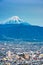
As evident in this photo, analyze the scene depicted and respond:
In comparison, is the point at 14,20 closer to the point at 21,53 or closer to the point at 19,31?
the point at 19,31

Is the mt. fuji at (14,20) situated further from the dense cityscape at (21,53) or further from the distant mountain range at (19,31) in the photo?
the dense cityscape at (21,53)

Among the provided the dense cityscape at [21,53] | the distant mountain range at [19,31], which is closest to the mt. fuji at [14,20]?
the distant mountain range at [19,31]

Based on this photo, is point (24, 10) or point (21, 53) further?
point (24, 10)

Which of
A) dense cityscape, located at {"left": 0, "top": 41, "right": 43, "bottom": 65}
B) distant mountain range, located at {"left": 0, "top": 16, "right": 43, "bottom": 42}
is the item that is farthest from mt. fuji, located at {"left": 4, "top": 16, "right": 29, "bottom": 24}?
dense cityscape, located at {"left": 0, "top": 41, "right": 43, "bottom": 65}

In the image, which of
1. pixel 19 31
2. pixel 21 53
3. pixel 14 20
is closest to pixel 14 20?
pixel 14 20

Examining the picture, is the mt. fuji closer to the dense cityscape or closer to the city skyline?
the city skyline
